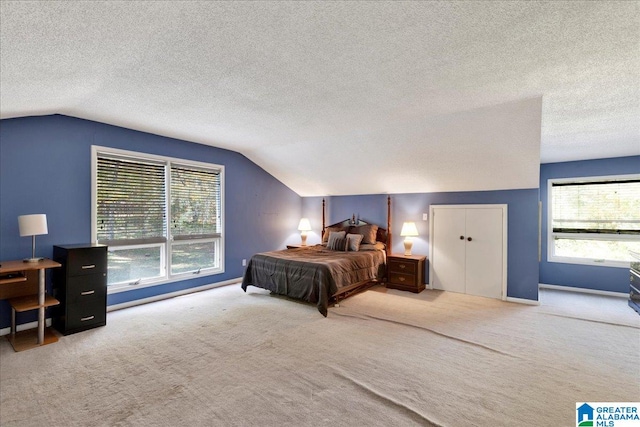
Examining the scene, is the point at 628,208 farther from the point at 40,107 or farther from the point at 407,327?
the point at 40,107

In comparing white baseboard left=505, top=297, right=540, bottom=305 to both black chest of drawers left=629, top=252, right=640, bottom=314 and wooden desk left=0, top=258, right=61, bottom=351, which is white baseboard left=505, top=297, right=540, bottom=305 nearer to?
black chest of drawers left=629, top=252, right=640, bottom=314

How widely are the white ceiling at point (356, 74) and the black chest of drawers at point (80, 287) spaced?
158cm

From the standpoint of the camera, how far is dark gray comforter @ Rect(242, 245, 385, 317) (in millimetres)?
4113

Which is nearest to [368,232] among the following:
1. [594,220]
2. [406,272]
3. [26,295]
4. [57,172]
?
[406,272]

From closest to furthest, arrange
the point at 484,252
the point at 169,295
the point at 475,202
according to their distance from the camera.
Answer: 1. the point at 169,295
2. the point at 484,252
3. the point at 475,202

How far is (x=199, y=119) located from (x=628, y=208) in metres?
6.78

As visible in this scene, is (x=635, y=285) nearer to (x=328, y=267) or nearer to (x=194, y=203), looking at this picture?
(x=328, y=267)

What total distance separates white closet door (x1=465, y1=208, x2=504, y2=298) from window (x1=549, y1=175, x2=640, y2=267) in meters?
1.58

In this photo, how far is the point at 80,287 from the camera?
132 inches

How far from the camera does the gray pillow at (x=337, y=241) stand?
556cm

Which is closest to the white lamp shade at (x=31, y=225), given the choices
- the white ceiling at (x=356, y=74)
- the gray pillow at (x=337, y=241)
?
the white ceiling at (x=356, y=74)

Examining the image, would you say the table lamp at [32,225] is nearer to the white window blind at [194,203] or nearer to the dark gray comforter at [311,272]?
the white window blind at [194,203]

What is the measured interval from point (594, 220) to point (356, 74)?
5312 mm

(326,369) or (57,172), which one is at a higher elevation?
A: (57,172)
